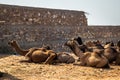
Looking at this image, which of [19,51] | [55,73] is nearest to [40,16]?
[19,51]

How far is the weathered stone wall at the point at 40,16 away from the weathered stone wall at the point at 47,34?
3.02 feet

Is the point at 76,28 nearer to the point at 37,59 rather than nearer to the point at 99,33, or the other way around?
the point at 99,33

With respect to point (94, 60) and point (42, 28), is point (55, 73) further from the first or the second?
point (42, 28)

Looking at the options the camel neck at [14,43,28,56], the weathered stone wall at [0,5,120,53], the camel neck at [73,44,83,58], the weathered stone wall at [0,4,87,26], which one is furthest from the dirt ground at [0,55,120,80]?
the weathered stone wall at [0,4,87,26]

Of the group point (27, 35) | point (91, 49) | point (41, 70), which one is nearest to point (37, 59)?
point (41, 70)

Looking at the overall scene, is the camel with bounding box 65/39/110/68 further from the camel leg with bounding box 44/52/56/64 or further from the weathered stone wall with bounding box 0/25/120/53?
the weathered stone wall with bounding box 0/25/120/53

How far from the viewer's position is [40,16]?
23.1m

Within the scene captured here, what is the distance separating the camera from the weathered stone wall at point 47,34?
19.5 metres


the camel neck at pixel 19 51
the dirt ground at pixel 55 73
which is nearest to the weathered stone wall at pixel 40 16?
the camel neck at pixel 19 51

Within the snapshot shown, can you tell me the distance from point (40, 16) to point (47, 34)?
175 centimetres

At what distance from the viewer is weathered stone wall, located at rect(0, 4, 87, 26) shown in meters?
20.9

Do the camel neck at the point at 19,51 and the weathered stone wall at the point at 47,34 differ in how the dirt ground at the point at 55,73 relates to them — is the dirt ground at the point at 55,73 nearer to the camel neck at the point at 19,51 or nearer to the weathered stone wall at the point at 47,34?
the camel neck at the point at 19,51

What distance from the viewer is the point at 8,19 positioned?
2095cm

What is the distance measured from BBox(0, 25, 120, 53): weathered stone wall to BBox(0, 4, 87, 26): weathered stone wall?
0.92m
